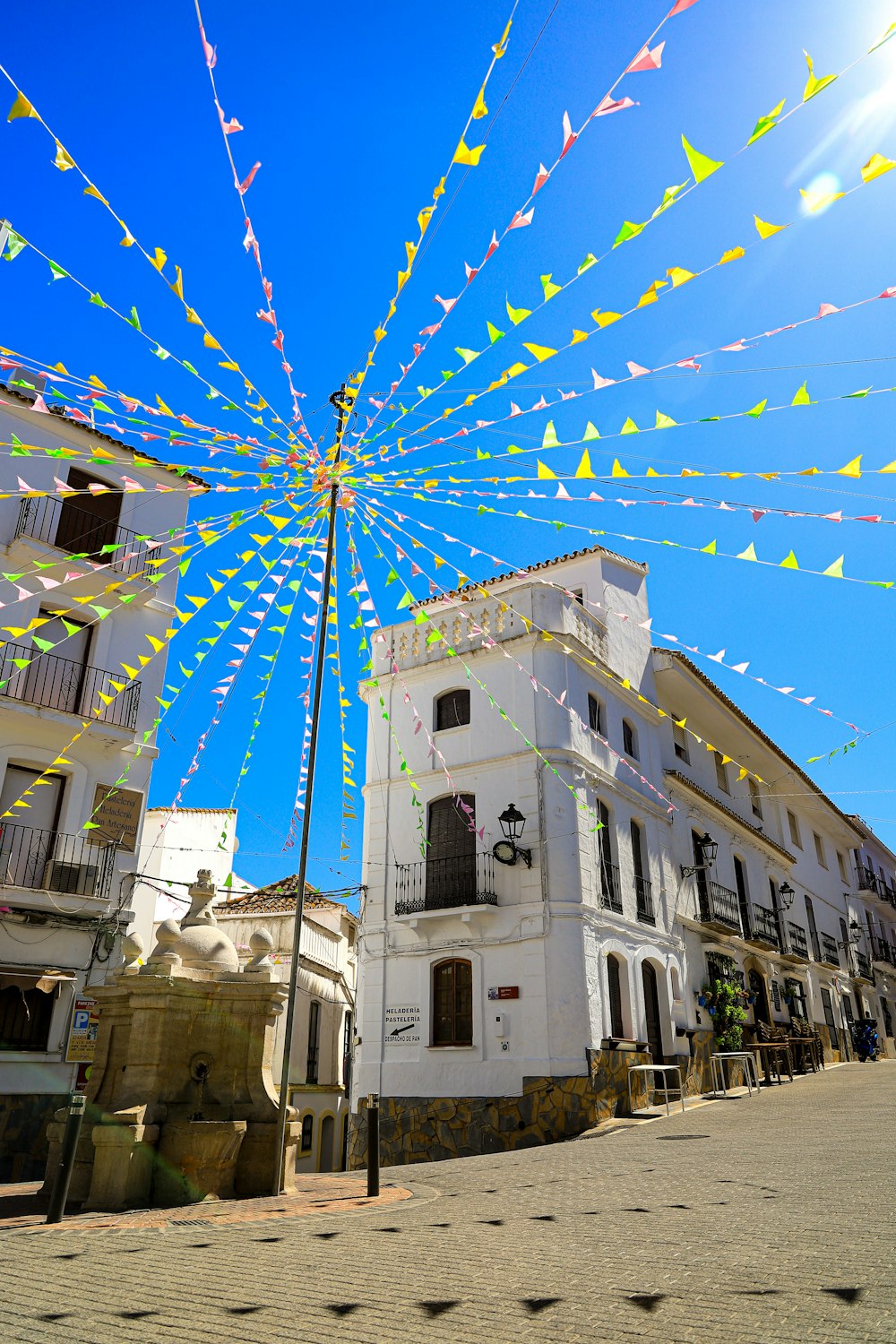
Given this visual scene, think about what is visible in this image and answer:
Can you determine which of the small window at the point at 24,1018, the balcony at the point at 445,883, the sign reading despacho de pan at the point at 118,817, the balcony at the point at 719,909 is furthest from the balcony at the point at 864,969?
the small window at the point at 24,1018

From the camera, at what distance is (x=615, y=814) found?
19047 mm

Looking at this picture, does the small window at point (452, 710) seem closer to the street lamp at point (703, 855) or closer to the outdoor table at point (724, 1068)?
the street lamp at point (703, 855)

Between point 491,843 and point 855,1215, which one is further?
point 491,843

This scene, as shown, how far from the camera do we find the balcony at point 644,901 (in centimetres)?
1916

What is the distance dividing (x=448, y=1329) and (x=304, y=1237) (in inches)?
99.2

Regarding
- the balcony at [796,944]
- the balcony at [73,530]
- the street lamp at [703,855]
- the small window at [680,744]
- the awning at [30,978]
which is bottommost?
the awning at [30,978]

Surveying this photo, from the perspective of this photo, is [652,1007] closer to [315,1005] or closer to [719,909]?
[719,909]

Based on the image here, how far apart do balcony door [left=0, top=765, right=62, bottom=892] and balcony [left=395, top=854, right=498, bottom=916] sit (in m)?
6.65

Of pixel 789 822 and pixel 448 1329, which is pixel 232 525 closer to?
pixel 448 1329

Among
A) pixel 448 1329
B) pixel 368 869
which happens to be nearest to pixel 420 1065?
pixel 368 869

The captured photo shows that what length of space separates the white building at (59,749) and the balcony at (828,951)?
81.3 ft

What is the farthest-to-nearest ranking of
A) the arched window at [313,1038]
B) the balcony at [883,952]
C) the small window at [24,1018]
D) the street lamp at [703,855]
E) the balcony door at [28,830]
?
the balcony at [883,952] → the arched window at [313,1038] → the street lamp at [703,855] → the balcony door at [28,830] → the small window at [24,1018]

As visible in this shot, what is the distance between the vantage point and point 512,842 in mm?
16906

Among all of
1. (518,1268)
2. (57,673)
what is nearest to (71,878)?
(57,673)
